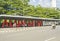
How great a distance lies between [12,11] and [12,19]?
2010cm

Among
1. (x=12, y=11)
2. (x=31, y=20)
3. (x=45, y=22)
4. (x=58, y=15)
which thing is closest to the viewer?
(x=31, y=20)

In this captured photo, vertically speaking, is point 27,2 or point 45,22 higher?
point 27,2

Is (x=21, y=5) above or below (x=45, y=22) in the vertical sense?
above

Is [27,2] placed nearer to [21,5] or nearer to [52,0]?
[21,5]

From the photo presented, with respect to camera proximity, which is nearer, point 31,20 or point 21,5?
point 31,20

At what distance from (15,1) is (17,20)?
24.2 meters

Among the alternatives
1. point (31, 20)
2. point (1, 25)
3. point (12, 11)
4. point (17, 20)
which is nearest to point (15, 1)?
point (12, 11)

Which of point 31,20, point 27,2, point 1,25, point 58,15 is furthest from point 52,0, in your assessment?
point 1,25

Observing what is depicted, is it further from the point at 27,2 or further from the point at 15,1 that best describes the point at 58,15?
the point at 15,1

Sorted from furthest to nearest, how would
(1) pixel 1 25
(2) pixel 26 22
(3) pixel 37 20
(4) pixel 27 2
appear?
(4) pixel 27 2 < (3) pixel 37 20 < (2) pixel 26 22 < (1) pixel 1 25

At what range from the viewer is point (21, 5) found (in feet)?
234

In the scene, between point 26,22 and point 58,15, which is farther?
point 58,15

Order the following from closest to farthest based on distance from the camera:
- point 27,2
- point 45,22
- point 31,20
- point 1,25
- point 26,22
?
point 1,25 < point 26,22 < point 31,20 < point 45,22 < point 27,2

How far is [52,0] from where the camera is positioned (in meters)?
178
